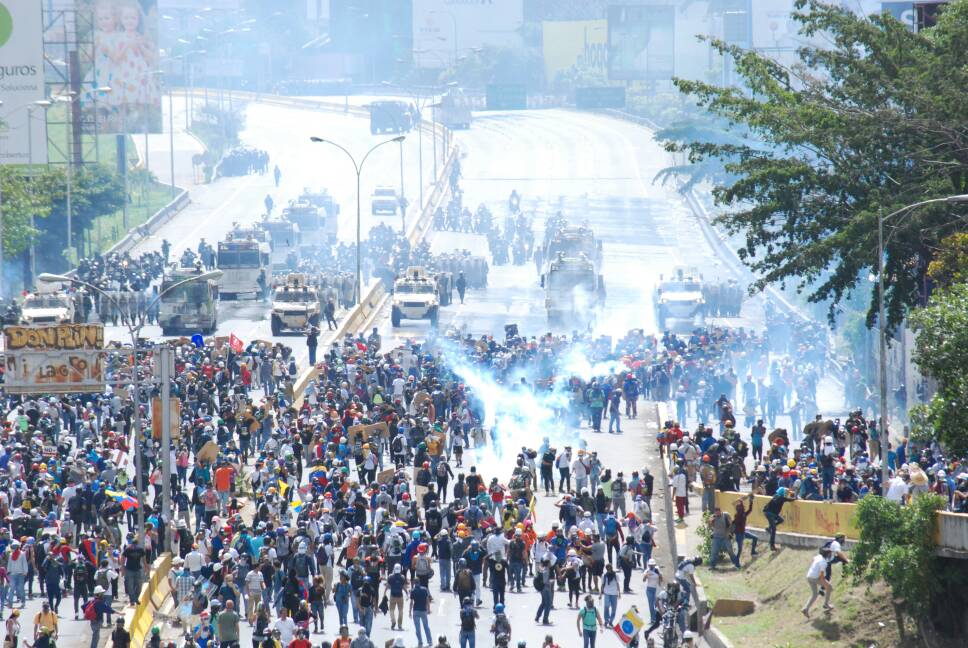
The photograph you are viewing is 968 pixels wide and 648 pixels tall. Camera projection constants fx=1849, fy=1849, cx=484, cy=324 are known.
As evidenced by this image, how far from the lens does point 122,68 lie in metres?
97.6

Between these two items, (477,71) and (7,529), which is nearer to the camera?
(7,529)

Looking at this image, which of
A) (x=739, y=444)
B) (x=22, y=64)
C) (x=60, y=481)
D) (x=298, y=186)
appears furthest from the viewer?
(x=298, y=186)

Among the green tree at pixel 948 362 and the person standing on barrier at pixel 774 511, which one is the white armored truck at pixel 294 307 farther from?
the green tree at pixel 948 362

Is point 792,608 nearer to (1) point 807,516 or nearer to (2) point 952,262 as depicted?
(1) point 807,516

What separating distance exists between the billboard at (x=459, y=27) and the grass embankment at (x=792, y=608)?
153 metres

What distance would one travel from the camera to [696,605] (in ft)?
101

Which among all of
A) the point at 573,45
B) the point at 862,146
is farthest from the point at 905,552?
the point at 573,45

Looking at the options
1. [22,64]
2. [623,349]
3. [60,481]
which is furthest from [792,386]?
[22,64]

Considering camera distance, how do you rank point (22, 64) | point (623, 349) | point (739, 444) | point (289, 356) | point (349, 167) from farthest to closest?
point (349, 167)
point (22, 64)
point (623, 349)
point (289, 356)
point (739, 444)

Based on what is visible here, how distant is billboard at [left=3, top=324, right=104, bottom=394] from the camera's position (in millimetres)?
42688

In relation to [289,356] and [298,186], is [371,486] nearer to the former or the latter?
[289,356]

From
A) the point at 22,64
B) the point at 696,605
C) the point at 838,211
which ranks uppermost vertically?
the point at 22,64

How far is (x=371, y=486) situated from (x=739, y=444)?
25.3 feet

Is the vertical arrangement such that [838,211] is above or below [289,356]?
above
